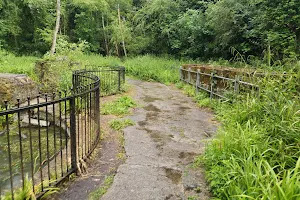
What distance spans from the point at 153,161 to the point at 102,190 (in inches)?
38.9

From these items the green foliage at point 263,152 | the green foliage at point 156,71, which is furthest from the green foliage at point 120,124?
the green foliage at point 156,71

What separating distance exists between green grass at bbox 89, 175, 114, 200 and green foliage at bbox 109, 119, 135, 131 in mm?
1985

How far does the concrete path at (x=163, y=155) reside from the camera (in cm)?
269

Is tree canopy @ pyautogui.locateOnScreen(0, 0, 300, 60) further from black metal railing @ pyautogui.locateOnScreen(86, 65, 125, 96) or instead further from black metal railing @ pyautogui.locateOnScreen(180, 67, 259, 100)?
black metal railing @ pyautogui.locateOnScreen(86, 65, 125, 96)

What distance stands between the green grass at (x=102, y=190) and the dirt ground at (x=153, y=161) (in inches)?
2.0

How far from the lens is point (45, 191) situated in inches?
99.3

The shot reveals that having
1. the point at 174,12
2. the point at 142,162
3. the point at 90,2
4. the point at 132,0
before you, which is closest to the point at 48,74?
the point at 142,162

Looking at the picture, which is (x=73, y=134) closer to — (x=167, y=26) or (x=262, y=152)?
(x=262, y=152)

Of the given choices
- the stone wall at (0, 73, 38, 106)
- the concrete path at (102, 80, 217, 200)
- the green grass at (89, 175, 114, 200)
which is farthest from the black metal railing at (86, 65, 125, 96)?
the green grass at (89, 175, 114, 200)

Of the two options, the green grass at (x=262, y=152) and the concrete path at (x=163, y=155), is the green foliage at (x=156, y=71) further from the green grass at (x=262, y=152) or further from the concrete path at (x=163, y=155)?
the green grass at (x=262, y=152)

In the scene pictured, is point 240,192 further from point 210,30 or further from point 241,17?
point 210,30

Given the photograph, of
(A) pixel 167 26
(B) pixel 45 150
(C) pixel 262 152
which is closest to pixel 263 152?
(C) pixel 262 152

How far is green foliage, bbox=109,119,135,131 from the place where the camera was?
4957 mm

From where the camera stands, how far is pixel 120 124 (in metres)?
5.09
